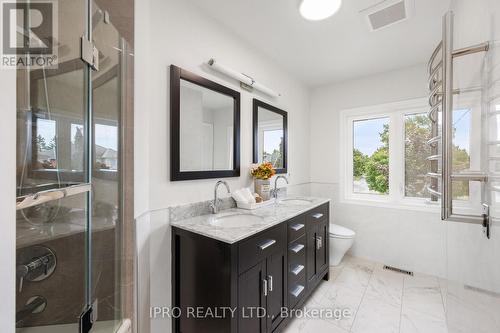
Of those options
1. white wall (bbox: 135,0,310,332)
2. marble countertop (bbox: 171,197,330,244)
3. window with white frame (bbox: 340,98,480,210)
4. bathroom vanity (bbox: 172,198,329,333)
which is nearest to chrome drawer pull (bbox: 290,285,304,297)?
bathroom vanity (bbox: 172,198,329,333)

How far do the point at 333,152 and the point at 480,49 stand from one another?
213 centimetres

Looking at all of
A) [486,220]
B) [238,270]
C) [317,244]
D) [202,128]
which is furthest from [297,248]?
[202,128]

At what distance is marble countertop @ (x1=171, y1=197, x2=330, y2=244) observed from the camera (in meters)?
1.18

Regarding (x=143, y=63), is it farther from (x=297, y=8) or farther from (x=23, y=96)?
(x=297, y=8)

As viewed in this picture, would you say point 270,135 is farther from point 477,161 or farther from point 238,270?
point 477,161

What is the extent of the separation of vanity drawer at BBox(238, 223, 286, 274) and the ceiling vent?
1.71 m

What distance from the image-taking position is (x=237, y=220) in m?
1.63

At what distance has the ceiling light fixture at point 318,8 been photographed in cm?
143

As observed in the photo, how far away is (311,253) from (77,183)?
179 cm

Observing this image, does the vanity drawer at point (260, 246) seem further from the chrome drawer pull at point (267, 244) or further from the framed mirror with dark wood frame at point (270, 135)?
the framed mirror with dark wood frame at point (270, 135)

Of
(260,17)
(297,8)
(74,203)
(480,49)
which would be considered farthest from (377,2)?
(74,203)

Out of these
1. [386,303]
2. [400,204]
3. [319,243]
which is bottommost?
[386,303]

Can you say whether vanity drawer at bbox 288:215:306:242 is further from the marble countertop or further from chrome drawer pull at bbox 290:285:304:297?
chrome drawer pull at bbox 290:285:304:297

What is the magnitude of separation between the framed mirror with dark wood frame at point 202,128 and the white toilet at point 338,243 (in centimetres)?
139
